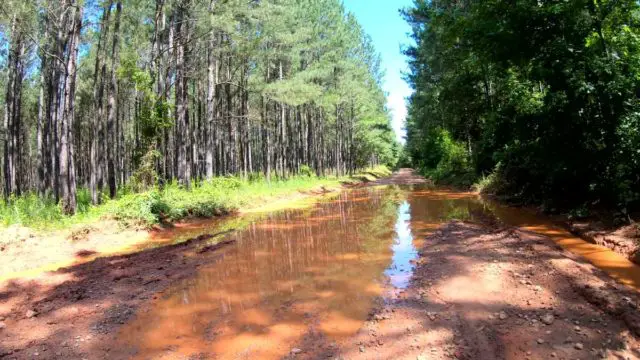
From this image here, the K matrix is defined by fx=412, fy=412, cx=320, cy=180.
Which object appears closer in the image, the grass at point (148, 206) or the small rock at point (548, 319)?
the small rock at point (548, 319)

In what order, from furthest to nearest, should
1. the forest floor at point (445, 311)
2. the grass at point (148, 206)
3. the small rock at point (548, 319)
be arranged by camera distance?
the grass at point (148, 206), the small rock at point (548, 319), the forest floor at point (445, 311)

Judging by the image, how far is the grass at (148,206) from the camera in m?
11.3

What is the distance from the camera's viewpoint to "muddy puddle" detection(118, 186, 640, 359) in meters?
4.42

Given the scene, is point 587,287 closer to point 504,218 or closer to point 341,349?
point 341,349

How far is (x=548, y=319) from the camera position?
14.4ft

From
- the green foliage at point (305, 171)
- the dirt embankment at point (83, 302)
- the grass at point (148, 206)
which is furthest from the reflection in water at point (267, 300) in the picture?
the green foliage at point (305, 171)

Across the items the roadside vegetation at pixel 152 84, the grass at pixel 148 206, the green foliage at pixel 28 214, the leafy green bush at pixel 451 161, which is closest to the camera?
the green foliage at pixel 28 214

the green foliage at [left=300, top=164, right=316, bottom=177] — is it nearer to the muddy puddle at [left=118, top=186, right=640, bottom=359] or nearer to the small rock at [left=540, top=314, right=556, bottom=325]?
the muddy puddle at [left=118, top=186, right=640, bottom=359]

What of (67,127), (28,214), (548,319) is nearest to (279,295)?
(548,319)

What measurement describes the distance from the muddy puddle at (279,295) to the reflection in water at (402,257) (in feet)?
0.06

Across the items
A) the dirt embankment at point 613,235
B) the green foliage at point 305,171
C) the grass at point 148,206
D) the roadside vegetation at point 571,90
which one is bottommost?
the dirt embankment at point 613,235

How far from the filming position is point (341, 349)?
4105 mm

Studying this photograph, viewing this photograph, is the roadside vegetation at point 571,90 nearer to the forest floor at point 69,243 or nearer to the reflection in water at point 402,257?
the reflection in water at point 402,257

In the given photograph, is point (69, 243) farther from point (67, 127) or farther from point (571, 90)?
point (571, 90)
